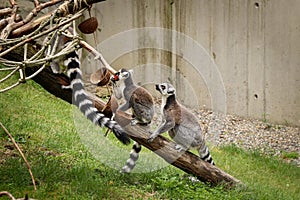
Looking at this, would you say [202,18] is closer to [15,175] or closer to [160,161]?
[160,161]

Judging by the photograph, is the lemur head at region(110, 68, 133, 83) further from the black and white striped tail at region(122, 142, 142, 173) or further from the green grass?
the green grass

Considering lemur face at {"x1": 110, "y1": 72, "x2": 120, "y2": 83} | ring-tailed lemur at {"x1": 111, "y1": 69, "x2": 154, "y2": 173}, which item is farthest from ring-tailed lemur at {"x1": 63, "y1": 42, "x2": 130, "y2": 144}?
ring-tailed lemur at {"x1": 111, "y1": 69, "x2": 154, "y2": 173}

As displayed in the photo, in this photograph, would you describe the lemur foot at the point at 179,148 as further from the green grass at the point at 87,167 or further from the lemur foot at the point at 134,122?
the lemur foot at the point at 134,122

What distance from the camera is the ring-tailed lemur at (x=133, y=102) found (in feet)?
16.1

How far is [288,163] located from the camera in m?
6.58

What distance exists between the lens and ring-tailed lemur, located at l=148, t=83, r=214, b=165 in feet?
16.3

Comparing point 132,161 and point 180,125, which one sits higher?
point 180,125

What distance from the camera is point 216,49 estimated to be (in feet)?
28.6

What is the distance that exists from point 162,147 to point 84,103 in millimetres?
810

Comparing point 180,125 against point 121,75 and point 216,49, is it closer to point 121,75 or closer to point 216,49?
point 121,75

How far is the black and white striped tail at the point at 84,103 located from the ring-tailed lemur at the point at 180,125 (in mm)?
762

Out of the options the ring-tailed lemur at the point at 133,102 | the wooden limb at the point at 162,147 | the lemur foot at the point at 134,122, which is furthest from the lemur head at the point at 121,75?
the lemur foot at the point at 134,122

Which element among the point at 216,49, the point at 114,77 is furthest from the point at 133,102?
the point at 216,49

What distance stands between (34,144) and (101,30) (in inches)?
178
